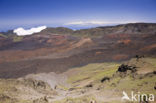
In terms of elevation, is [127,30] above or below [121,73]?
above

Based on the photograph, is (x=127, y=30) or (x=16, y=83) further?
(x=127, y=30)

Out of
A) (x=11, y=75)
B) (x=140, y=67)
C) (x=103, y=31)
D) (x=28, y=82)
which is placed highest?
(x=103, y=31)

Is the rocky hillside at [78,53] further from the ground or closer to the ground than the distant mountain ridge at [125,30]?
closer to the ground

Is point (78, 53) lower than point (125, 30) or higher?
lower

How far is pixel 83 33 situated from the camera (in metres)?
112

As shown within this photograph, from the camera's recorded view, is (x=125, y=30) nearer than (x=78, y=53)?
No

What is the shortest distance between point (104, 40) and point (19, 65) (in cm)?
4987

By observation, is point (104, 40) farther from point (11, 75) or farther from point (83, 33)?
point (11, 75)

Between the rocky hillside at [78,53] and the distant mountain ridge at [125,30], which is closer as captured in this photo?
the rocky hillside at [78,53]

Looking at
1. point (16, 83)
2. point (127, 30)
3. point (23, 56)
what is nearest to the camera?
point (16, 83)

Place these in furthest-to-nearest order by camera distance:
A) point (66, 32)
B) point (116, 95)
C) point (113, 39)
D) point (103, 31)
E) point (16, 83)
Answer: point (66, 32)
point (103, 31)
point (113, 39)
point (16, 83)
point (116, 95)

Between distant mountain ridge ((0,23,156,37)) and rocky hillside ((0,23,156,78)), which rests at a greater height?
distant mountain ridge ((0,23,156,37))

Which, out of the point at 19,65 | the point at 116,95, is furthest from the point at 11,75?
the point at 116,95

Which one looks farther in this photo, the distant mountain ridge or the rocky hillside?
the distant mountain ridge
